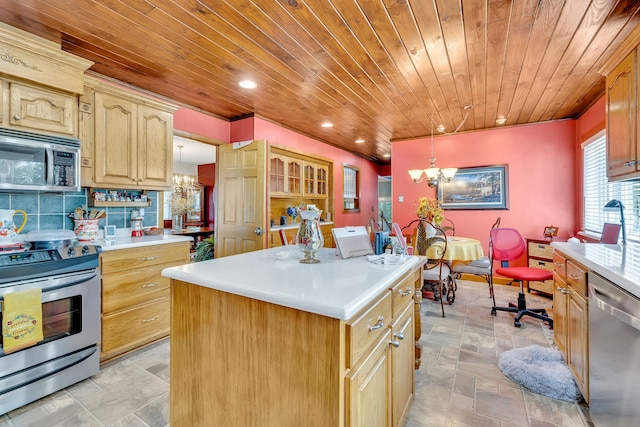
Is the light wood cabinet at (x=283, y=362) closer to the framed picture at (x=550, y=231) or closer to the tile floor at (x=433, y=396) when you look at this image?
the tile floor at (x=433, y=396)

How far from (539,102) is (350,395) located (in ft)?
13.7

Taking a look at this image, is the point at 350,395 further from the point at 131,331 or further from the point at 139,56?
the point at 139,56

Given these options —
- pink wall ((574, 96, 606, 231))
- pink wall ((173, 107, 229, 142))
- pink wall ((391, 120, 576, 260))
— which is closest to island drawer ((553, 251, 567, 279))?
pink wall ((574, 96, 606, 231))

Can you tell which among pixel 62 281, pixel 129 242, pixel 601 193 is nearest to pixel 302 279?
pixel 62 281

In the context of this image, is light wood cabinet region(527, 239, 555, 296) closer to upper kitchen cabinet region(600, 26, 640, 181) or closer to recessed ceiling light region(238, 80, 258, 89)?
upper kitchen cabinet region(600, 26, 640, 181)

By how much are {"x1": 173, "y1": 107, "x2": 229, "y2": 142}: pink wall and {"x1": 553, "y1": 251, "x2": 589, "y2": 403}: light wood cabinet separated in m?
3.91

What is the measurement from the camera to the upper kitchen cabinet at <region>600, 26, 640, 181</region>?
1.77 meters

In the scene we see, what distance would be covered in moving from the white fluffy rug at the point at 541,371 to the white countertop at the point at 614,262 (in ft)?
2.84

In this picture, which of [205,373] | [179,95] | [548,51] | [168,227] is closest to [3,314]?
[205,373]

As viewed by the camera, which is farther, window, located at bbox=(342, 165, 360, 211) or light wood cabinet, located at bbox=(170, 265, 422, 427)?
window, located at bbox=(342, 165, 360, 211)

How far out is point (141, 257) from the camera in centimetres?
245

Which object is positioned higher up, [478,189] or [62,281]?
[478,189]

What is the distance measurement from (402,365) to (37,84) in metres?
3.00

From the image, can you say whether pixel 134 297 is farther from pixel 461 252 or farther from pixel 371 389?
pixel 461 252
